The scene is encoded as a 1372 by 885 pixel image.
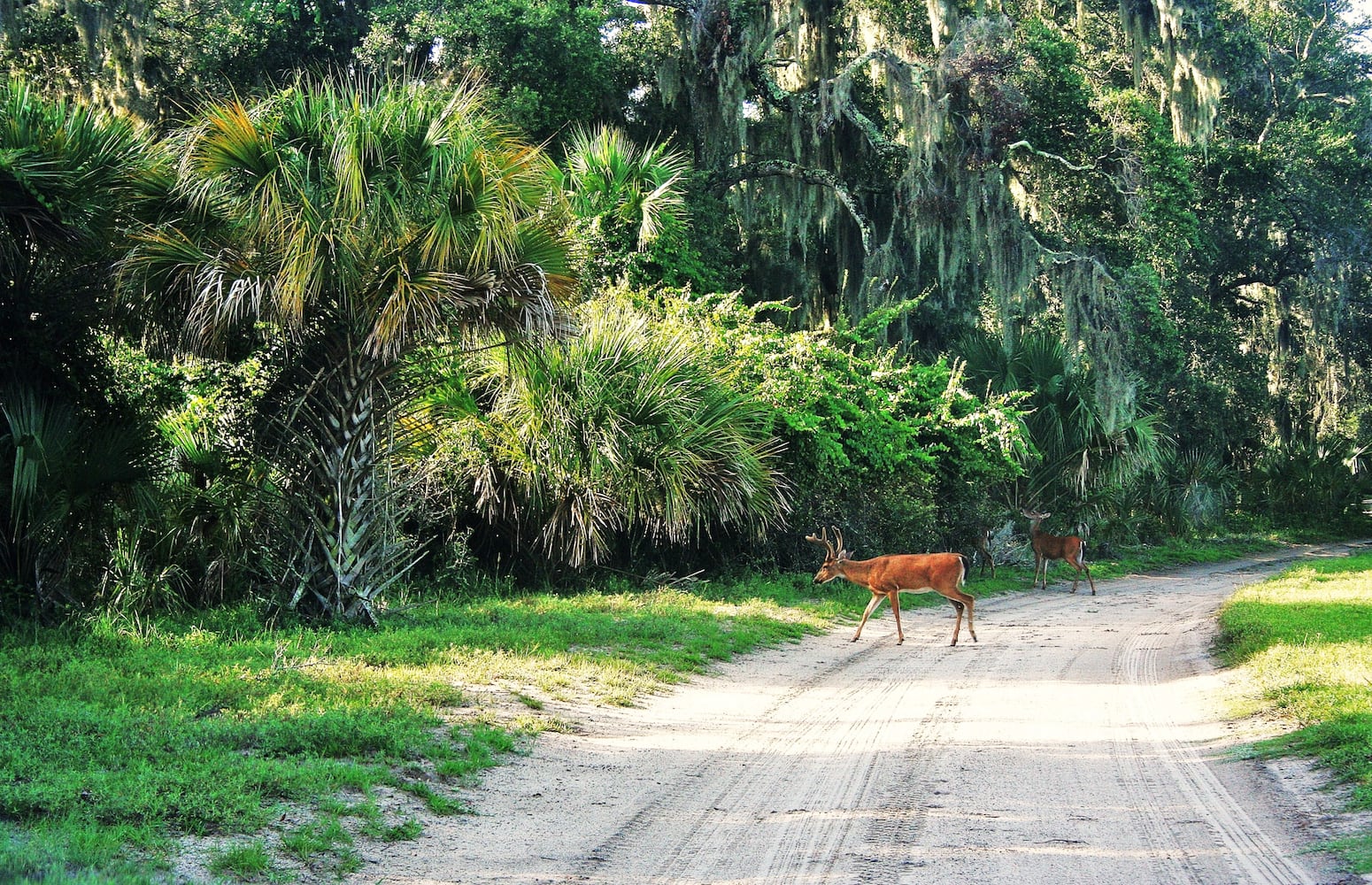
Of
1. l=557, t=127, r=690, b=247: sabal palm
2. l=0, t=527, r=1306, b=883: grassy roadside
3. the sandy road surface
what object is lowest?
the sandy road surface

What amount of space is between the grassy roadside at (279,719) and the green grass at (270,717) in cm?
2

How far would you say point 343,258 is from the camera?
10.4 m

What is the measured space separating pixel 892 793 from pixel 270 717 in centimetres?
377

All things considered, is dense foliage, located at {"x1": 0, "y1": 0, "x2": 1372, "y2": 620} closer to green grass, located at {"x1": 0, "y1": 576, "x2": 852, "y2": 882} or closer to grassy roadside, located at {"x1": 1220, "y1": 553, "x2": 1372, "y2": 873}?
green grass, located at {"x1": 0, "y1": 576, "x2": 852, "y2": 882}

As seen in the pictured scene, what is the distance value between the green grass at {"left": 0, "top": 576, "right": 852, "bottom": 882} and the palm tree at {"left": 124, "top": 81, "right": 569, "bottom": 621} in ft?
4.14

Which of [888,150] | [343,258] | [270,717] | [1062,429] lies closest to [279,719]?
[270,717]

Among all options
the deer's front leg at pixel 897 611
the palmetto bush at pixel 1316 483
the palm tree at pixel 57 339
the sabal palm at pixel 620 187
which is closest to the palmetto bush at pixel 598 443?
the deer's front leg at pixel 897 611

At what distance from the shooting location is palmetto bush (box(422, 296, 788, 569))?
14484mm

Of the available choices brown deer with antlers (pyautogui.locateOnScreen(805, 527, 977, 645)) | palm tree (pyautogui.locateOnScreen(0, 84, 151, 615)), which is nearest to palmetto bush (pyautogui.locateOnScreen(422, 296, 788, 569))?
brown deer with antlers (pyautogui.locateOnScreen(805, 527, 977, 645))

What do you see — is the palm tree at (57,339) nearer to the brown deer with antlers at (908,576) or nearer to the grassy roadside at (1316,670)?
the brown deer with antlers at (908,576)

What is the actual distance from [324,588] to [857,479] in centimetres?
967

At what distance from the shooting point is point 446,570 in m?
14.7

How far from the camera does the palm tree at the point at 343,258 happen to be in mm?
10375

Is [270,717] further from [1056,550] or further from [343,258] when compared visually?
[1056,550]
